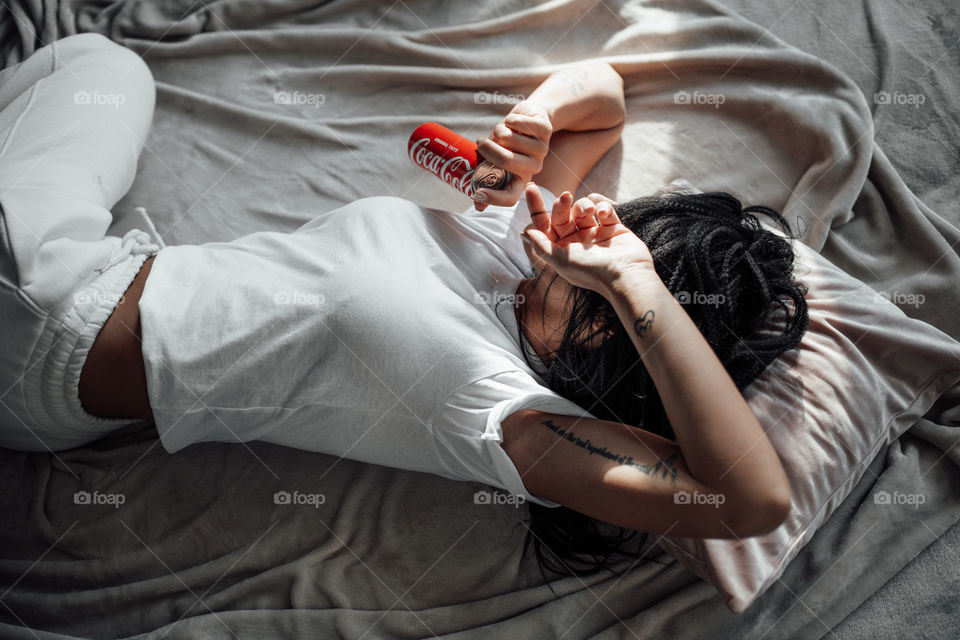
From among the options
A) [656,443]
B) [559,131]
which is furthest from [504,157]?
[656,443]

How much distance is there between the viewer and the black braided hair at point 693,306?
0.81m

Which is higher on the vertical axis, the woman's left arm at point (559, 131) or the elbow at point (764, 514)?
the woman's left arm at point (559, 131)

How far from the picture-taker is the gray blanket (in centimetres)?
98

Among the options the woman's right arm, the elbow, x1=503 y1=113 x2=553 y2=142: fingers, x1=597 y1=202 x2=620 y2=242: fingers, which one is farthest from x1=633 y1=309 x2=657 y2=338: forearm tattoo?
x1=503 y1=113 x2=553 y2=142: fingers

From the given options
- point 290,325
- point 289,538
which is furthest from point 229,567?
point 290,325

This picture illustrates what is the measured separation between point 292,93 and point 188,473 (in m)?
0.71

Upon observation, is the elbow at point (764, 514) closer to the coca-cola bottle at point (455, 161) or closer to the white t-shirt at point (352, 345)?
the white t-shirt at point (352, 345)

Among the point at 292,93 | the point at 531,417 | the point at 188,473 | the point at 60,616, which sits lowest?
the point at 60,616

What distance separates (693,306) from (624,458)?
7.7 inches

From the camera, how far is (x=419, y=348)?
0.85 meters

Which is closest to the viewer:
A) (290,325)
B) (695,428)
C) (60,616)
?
(695,428)

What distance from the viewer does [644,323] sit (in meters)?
0.76

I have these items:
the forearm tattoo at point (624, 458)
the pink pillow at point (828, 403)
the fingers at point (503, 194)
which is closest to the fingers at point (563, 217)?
the fingers at point (503, 194)

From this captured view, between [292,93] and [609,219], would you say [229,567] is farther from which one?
[292,93]
